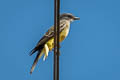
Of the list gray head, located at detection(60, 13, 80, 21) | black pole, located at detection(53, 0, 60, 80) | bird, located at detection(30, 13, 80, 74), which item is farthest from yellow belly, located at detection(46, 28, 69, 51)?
black pole, located at detection(53, 0, 60, 80)

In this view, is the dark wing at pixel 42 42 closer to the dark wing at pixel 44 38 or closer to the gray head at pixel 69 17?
the dark wing at pixel 44 38

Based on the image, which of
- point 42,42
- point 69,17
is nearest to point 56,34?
point 42,42

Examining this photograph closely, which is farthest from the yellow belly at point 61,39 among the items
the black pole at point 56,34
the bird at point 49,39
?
the black pole at point 56,34

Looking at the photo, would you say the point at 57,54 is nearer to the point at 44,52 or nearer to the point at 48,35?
the point at 44,52

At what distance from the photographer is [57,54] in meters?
2.09

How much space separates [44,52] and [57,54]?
4.21 meters

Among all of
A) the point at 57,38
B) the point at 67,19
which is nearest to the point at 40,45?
the point at 67,19

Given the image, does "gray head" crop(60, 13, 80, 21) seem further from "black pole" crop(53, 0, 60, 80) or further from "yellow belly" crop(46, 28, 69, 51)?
"black pole" crop(53, 0, 60, 80)

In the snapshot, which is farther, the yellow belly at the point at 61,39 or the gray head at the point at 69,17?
the gray head at the point at 69,17

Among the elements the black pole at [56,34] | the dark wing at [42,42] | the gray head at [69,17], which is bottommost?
the black pole at [56,34]

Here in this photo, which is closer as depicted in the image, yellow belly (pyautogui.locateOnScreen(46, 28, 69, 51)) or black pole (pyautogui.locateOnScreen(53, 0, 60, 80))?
black pole (pyautogui.locateOnScreen(53, 0, 60, 80))

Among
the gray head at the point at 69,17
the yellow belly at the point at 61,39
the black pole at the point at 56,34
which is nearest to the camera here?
the black pole at the point at 56,34

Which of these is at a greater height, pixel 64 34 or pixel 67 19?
pixel 67 19

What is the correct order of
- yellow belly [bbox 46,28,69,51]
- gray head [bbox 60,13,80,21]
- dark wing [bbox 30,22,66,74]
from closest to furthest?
dark wing [bbox 30,22,66,74]
yellow belly [bbox 46,28,69,51]
gray head [bbox 60,13,80,21]
